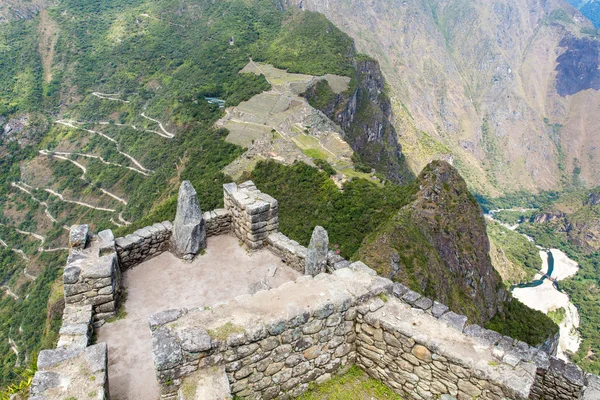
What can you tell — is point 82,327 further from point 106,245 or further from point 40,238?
point 40,238

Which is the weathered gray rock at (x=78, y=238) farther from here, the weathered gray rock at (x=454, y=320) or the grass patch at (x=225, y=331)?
the weathered gray rock at (x=454, y=320)

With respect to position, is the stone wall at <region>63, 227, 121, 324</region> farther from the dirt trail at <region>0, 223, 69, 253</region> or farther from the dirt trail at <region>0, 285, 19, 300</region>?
the dirt trail at <region>0, 223, 69, 253</region>

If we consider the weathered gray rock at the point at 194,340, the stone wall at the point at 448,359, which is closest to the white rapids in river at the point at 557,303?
the stone wall at the point at 448,359

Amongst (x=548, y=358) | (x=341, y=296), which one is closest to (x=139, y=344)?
(x=341, y=296)

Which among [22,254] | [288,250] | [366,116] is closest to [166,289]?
[288,250]

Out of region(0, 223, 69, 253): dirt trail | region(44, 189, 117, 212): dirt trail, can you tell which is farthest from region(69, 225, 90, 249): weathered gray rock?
region(44, 189, 117, 212): dirt trail

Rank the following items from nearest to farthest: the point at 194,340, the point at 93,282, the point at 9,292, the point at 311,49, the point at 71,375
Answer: the point at 194,340, the point at 71,375, the point at 93,282, the point at 9,292, the point at 311,49
